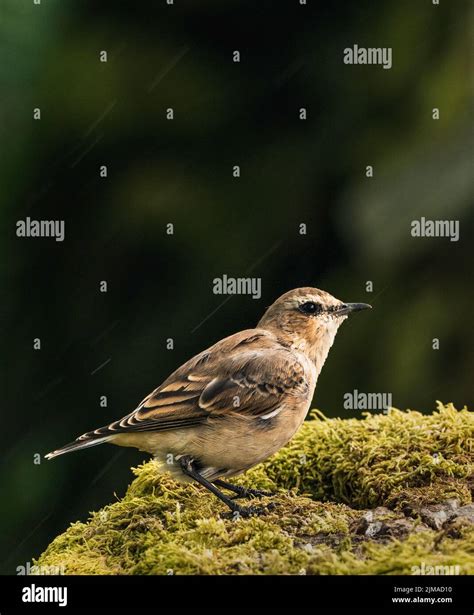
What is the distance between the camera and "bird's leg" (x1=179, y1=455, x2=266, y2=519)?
5926mm

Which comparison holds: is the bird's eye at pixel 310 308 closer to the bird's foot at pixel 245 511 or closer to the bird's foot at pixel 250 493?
the bird's foot at pixel 250 493

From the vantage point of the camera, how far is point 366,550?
5027 millimetres

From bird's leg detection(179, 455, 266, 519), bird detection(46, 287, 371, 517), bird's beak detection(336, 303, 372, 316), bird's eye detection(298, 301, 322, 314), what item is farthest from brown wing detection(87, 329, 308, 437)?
bird's beak detection(336, 303, 372, 316)

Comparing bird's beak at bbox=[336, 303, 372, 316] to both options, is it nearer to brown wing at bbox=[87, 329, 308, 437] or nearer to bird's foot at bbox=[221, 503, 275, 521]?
brown wing at bbox=[87, 329, 308, 437]

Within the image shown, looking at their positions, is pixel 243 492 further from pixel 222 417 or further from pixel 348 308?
pixel 348 308

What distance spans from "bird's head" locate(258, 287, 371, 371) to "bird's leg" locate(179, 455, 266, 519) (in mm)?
1147

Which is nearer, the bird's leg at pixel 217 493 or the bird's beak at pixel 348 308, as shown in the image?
the bird's leg at pixel 217 493

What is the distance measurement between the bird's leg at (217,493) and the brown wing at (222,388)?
0.85ft

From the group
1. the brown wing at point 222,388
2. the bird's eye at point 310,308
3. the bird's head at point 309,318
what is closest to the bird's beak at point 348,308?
the bird's head at point 309,318

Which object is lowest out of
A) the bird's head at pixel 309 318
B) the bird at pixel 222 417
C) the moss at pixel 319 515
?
the moss at pixel 319 515

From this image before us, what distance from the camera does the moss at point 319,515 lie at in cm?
499

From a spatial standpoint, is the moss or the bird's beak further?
the bird's beak

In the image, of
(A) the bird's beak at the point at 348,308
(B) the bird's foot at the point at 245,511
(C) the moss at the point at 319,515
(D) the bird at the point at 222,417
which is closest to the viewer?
(C) the moss at the point at 319,515

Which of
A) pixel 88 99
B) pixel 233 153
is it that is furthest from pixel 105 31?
pixel 233 153
